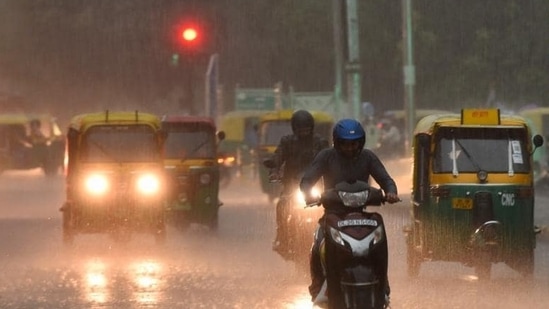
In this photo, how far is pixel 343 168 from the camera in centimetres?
1170

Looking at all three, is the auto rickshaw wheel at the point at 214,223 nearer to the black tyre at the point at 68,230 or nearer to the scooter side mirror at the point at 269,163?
the black tyre at the point at 68,230

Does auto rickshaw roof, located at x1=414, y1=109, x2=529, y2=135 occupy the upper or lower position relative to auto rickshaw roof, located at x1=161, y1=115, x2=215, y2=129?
lower

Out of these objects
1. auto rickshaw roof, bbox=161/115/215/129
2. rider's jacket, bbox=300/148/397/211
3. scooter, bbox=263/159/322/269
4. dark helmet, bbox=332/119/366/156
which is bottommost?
scooter, bbox=263/159/322/269

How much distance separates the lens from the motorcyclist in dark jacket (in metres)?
16.8

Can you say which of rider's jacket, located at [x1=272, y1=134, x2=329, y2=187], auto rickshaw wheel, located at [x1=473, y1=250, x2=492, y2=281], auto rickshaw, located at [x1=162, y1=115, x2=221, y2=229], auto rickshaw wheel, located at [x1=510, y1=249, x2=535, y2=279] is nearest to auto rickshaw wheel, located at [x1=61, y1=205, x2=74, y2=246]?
auto rickshaw, located at [x1=162, y1=115, x2=221, y2=229]

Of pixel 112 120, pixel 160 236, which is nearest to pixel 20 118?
pixel 112 120

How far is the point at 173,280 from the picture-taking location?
54.7ft

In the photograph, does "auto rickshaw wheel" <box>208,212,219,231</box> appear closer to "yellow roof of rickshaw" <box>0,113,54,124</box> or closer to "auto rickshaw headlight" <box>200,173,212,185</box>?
"auto rickshaw headlight" <box>200,173,212,185</box>

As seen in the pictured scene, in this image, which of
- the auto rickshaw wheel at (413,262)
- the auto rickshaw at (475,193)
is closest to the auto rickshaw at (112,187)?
the auto rickshaw wheel at (413,262)

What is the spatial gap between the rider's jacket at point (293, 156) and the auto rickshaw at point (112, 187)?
211 inches

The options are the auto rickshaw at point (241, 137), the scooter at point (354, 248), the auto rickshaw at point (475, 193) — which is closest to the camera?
the scooter at point (354, 248)

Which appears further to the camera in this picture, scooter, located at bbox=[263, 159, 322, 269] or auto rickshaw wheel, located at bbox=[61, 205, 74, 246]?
auto rickshaw wheel, located at bbox=[61, 205, 74, 246]

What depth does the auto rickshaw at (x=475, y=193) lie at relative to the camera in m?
16.5

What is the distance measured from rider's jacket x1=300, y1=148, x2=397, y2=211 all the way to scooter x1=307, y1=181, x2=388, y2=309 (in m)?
0.78
